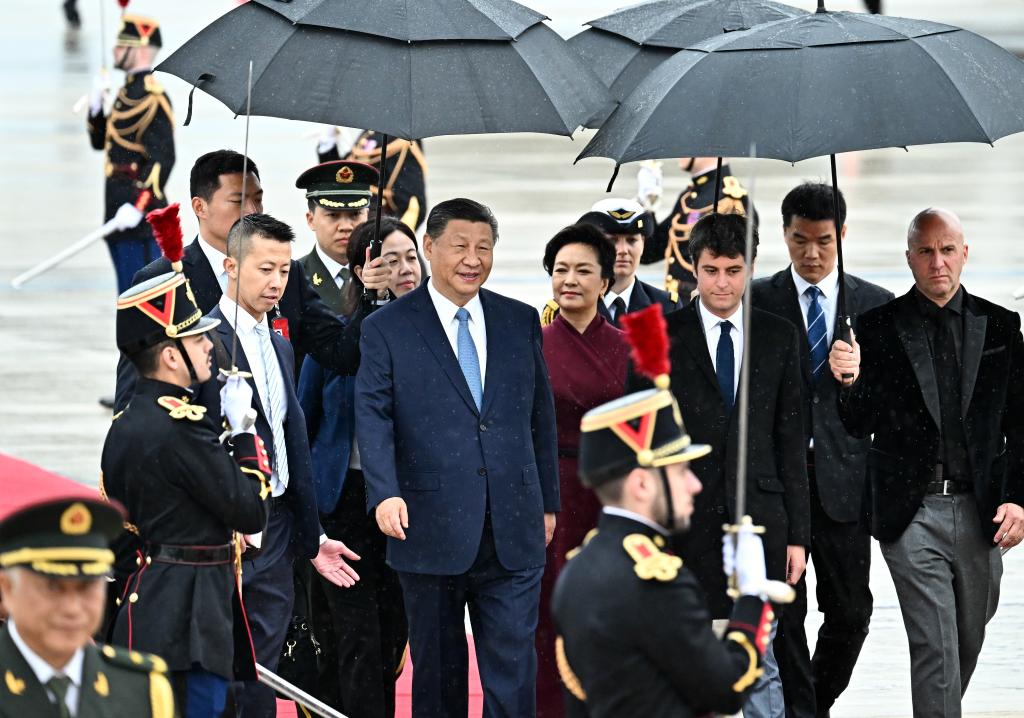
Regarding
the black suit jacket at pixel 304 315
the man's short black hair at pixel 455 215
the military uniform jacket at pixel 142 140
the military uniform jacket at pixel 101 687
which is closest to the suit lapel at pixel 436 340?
the man's short black hair at pixel 455 215

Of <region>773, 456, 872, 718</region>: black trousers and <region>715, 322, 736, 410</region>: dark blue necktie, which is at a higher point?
<region>715, 322, 736, 410</region>: dark blue necktie

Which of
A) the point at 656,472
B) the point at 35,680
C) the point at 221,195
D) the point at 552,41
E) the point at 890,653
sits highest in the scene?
the point at 552,41

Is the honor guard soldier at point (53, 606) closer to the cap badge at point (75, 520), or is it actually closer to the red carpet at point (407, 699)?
the cap badge at point (75, 520)

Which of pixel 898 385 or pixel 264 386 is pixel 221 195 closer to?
pixel 264 386

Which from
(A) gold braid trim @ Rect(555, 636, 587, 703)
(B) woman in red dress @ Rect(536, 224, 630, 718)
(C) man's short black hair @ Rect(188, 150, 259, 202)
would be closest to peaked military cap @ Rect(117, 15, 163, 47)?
(C) man's short black hair @ Rect(188, 150, 259, 202)

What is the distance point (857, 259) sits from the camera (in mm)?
15086

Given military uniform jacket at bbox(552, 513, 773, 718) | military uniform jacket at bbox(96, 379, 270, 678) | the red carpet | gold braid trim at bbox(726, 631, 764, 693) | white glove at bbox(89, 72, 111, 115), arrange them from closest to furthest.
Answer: military uniform jacket at bbox(552, 513, 773, 718) < gold braid trim at bbox(726, 631, 764, 693) < military uniform jacket at bbox(96, 379, 270, 678) < the red carpet < white glove at bbox(89, 72, 111, 115)

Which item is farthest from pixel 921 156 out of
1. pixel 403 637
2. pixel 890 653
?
pixel 403 637

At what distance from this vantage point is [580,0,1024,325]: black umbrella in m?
5.50

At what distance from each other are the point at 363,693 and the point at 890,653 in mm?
2289

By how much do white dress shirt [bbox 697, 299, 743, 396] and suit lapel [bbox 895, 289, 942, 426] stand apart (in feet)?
1.94

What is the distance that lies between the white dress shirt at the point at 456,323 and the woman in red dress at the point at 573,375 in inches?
16.6

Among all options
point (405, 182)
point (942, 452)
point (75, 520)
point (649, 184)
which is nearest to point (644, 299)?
point (942, 452)

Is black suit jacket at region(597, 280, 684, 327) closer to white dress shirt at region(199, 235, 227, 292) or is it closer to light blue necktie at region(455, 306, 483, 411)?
light blue necktie at region(455, 306, 483, 411)
